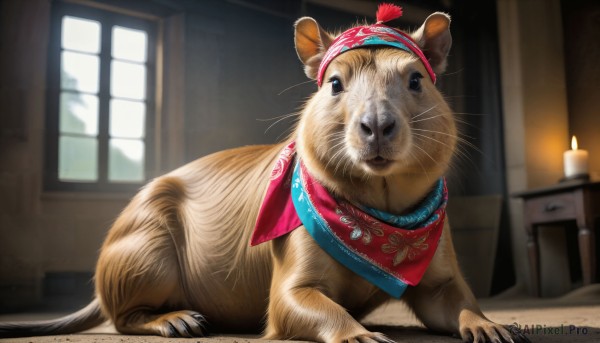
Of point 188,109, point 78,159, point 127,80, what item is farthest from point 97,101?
point 188,109

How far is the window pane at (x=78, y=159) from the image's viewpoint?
5.31 metres

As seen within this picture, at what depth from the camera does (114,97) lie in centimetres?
548

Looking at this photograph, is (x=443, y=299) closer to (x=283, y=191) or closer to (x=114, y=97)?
(x=283, y=191)

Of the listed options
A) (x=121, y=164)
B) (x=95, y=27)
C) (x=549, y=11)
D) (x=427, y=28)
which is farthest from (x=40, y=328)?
(x=549, y=11)

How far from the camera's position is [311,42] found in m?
2.52

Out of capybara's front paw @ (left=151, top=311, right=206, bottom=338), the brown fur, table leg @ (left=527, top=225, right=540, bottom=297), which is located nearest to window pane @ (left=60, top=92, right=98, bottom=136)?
the brown fur

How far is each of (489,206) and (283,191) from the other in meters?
3.91

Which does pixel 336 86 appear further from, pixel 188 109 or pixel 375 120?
pixel 188 109

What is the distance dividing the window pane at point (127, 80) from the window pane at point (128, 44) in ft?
0.23

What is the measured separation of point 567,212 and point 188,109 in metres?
3.03

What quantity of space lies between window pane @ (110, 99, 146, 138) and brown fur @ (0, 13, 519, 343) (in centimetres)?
273

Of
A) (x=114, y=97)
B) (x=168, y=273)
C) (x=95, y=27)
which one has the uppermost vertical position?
(x=95, y=27)

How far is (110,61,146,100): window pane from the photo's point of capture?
5.50 metres

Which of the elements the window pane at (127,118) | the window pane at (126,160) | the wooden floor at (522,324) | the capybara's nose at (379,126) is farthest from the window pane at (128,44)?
the capybara's nose at (379,126)
